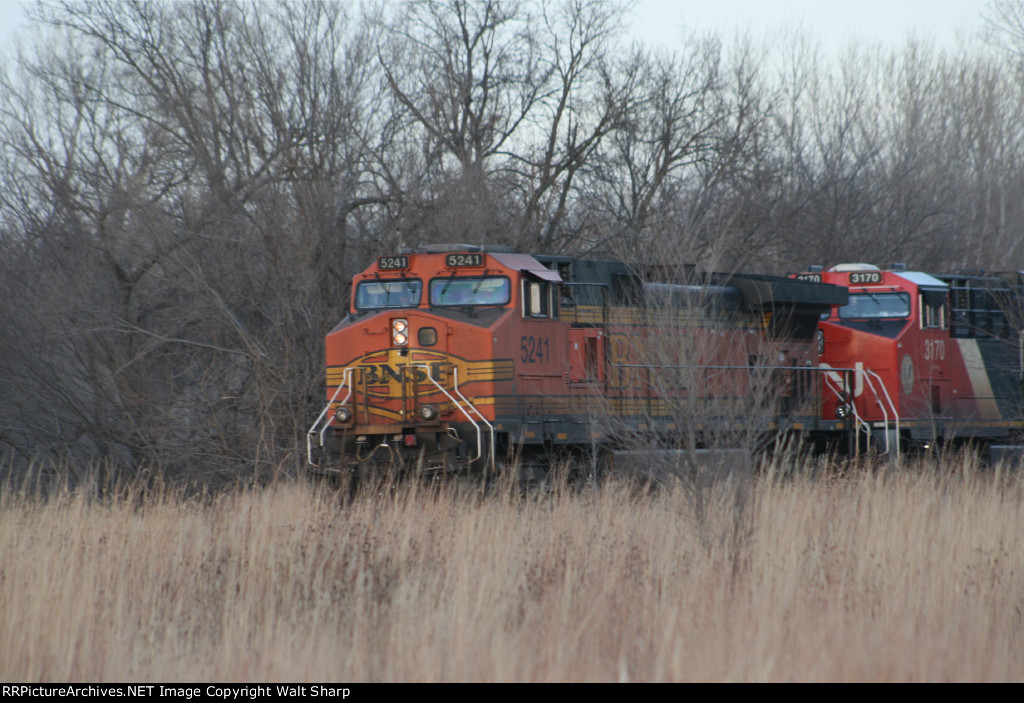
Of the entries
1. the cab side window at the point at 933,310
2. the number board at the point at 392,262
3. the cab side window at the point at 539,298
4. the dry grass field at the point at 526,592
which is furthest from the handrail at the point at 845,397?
the number board at the point at 392,262

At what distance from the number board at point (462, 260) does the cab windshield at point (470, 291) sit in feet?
0.64

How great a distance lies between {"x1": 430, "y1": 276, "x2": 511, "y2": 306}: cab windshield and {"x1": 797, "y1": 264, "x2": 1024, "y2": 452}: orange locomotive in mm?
6331

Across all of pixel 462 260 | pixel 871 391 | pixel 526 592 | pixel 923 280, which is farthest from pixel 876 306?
pixel 526 592

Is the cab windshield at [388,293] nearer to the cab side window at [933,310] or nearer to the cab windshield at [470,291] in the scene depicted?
the cab windshield at [470,291]

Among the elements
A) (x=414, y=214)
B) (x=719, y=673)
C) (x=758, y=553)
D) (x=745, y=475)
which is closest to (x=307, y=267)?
(x=414, y=214)

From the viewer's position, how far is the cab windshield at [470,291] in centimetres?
1317

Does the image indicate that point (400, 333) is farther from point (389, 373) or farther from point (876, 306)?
point (876, 306)

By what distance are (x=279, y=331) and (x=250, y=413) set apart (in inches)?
58.6

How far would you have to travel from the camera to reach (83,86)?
18938mm

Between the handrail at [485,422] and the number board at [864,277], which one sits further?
the number board at [864,277]

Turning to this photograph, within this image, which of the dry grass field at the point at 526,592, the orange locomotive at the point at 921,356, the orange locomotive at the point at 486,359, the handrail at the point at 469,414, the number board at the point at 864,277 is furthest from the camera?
the number board at the point at 864,277

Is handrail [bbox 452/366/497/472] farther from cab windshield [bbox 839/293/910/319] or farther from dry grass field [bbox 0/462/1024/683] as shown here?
cab windshield [bbox 839/293/910/319]

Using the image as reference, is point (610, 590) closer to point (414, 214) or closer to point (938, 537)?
point (938, 537)

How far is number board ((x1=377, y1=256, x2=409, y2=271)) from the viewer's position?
1370 cm
